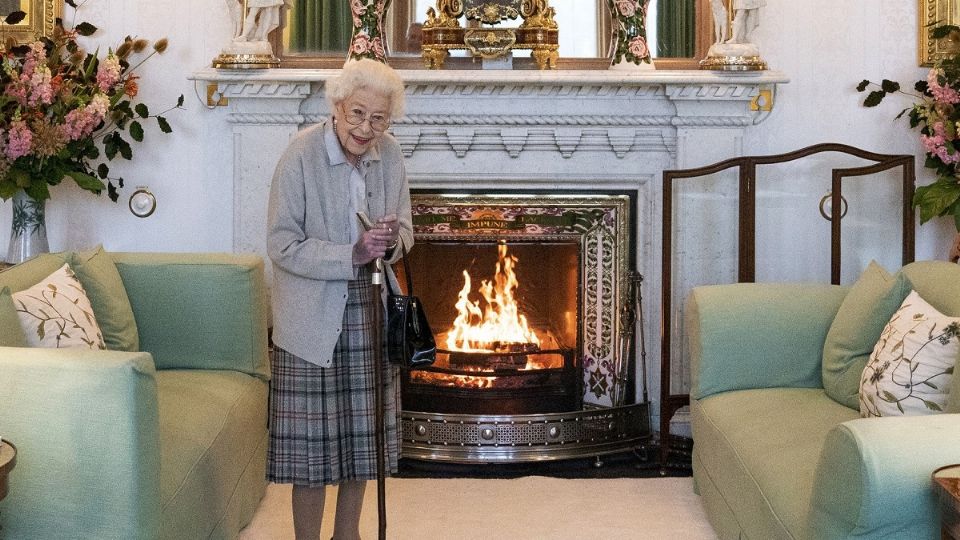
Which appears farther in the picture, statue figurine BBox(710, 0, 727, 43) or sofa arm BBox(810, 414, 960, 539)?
statue figurine BBox(710, 0, 727, 43)

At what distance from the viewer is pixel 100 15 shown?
15.2 feet

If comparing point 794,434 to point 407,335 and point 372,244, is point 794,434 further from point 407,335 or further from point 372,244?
point 372,244

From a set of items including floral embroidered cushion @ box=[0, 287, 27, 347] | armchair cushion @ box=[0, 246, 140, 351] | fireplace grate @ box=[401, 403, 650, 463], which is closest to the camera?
floral embroidered cushion @ box=[0, 287, 27, 347]

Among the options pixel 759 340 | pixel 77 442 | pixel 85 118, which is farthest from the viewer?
pixel 85 118

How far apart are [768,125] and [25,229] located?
9.30 feet

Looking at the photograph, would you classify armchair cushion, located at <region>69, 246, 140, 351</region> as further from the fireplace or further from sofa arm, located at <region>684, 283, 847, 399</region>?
sofa arm, located at <region>684, 283, 847, 399</region>

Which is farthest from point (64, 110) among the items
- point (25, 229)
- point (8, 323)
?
point (8, 323)

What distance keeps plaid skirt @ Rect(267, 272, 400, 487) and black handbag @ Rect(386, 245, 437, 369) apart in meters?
0.05

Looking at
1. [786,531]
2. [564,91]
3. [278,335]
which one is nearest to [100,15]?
[564,91]

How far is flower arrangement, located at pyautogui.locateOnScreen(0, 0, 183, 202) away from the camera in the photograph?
409 cm

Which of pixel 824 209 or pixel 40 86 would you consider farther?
pixel 824 209

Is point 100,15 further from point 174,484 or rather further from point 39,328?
point 174,484

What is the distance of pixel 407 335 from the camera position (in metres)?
3.09

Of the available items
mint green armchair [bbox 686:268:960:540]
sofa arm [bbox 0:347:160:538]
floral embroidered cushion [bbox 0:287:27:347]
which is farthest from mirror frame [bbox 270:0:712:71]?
sofa arm [bbox 0:347:160:538]
